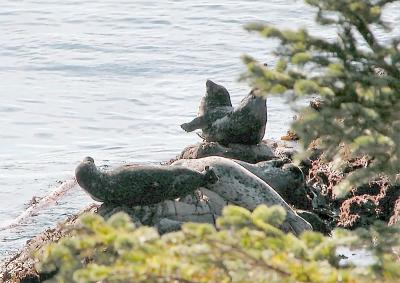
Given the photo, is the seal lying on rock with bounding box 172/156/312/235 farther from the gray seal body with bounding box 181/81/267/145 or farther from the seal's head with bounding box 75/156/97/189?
the gray seal body with bounding box 181/81/267/145

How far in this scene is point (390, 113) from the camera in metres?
5.89

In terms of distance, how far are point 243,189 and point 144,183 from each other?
1120 millimetres

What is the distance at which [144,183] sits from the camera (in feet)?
34.5

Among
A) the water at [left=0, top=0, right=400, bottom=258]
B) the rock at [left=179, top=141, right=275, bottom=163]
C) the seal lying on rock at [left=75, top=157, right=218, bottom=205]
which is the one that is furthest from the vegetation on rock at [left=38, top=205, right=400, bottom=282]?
the rock at [left=179, top=141, right=275, bottom=163]

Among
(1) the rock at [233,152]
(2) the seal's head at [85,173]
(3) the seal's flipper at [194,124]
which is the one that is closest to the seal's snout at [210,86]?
(3) the seal's flipper at [194,124]

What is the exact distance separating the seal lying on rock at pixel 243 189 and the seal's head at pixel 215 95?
1868 millimetres

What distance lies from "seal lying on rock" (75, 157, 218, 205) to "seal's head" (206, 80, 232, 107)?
8.60 ft

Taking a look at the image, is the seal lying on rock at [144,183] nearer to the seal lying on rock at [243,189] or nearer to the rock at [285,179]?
the seal lying on rock at [243,189]

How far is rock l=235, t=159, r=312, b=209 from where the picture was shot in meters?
12.2

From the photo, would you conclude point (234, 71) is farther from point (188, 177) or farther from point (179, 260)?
point (179, 260)

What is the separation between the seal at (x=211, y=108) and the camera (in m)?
13.2

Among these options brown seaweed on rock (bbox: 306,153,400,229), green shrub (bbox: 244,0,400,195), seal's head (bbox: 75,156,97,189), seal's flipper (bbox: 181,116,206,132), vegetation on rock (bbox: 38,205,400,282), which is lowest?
brown seaweed on rock (bbox: 306,153,400,229)

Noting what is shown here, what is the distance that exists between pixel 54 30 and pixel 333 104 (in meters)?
19.5

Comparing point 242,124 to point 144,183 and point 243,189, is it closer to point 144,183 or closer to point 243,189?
point 243,189
